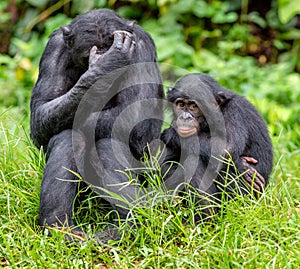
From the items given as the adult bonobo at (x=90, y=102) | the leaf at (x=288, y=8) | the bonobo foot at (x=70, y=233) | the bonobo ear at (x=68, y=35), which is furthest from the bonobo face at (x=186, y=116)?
the leaf at (x=288, y=8)

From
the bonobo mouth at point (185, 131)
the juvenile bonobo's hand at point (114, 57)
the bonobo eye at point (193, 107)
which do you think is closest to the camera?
the juvenile bonobo's hand at point (114, 57)

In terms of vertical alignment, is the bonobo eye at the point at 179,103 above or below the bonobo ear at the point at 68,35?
below

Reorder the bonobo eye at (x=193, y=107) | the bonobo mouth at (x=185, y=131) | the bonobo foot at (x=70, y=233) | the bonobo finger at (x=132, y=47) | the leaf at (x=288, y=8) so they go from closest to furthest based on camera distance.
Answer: the bonobo foot at (x=70, y=233) → the bonobo finger at (x=132, y=47) → the bonobo mouth at (x=185, y=131) → the bonobo eye at (x=193, y=107) → the leaf at (x=288, y=8)

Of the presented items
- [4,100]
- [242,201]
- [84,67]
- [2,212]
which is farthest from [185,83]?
[4,100]

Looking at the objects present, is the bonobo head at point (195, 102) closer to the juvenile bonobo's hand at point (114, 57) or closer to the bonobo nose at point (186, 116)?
the bonobo nose at point (186, 116)

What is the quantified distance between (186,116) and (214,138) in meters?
0.30

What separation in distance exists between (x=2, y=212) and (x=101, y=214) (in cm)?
79

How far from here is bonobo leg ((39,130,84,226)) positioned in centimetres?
474

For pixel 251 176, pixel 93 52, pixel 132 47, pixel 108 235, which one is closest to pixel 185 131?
pixel 251 176

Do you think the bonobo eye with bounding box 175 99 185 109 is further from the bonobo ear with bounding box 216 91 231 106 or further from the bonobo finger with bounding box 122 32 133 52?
the bonobo finger with bounding box 122 32 133 52

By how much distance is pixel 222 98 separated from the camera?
17.2 ft

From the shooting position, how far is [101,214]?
5.06m

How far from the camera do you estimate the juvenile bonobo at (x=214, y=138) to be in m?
5.05

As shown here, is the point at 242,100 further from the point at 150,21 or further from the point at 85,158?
the point at 150,21
